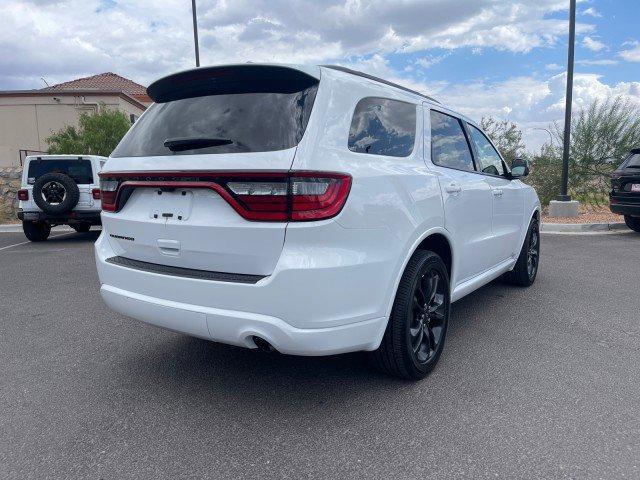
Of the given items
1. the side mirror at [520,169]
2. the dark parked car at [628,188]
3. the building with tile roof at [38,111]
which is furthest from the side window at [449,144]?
the building with tile roof at [38,111]

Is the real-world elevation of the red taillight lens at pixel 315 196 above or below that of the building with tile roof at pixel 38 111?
below

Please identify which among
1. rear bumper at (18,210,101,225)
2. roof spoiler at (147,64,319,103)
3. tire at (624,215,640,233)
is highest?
roof spoiler at (147,64,319,103)

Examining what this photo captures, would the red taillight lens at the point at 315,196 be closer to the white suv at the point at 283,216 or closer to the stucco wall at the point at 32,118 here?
the white suv at the point at 283,216

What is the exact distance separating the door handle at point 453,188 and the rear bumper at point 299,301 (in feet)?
2.97

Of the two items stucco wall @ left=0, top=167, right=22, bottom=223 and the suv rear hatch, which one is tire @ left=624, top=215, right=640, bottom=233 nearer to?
the suv rear hatch

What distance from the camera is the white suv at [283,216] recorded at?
236cm

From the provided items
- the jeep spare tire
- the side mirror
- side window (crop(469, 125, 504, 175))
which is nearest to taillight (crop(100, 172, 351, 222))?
side window (crop(469, 125, 504, 175))

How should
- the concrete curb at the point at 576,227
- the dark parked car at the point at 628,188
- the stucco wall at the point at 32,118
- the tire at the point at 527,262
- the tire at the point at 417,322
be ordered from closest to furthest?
the tire at the point at 417,322
the tire at the point at 527,262
the dark parked car at the point at 628,188
the concrete curb at the point at 576,227
the stucco wall at the point at 32,118

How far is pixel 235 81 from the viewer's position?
8.93 feet

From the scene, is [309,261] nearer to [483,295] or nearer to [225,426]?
[225,426]

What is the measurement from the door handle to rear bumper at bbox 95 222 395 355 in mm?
906

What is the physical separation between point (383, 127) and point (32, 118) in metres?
27.5

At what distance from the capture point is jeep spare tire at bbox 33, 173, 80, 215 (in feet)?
30.3

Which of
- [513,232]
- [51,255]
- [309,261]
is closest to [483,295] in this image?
[513,232]
